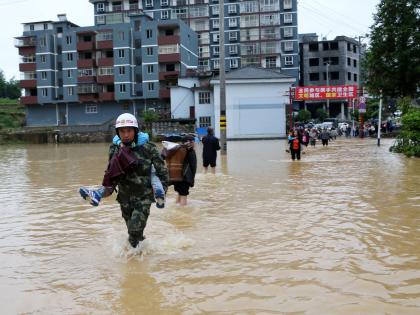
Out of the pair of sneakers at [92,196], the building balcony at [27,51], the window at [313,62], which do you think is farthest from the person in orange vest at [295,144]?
the window at [313,62]

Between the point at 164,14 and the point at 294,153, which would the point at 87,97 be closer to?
the point at 164,14

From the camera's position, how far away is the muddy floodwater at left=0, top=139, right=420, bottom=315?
492 cm

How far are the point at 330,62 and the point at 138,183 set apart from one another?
270ft

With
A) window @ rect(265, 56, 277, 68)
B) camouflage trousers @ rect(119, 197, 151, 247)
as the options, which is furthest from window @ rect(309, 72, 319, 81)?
camouflage trousers @ rect(119, 197, 151, 247)

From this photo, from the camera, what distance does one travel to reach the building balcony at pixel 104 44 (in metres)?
71.0

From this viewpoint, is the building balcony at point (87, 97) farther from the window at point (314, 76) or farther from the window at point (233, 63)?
the window at point (314, 76)

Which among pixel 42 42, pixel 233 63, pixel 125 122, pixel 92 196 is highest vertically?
pixel 42 42

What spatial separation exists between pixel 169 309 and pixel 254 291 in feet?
2.99

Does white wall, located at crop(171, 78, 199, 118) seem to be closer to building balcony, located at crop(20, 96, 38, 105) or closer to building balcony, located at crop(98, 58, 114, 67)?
building balcony, located at crop(98, 58, 114, 67)

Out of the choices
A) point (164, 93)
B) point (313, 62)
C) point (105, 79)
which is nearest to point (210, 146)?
point (164, 93)

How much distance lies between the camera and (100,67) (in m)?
71.6

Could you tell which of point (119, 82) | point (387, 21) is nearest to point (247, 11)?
point (119, 82)

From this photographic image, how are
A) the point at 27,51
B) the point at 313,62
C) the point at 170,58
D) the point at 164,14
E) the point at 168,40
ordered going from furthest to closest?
the point at 164,14
the point at 313,62
the point at 27,51
the point at 168,40
the point at 170,58

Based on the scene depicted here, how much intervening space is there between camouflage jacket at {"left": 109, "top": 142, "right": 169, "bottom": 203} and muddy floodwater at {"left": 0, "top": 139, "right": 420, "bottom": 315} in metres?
0.80
